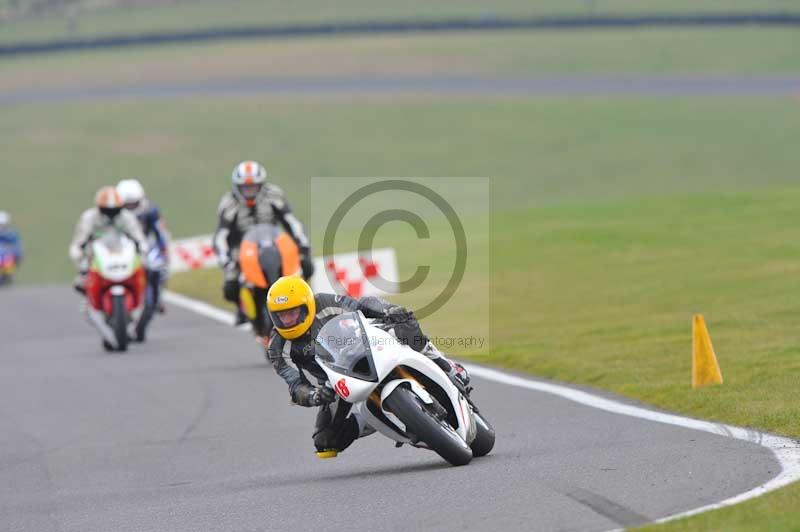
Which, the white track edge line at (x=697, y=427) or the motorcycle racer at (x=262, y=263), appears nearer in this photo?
the white track edge line at (x=697, y=427)

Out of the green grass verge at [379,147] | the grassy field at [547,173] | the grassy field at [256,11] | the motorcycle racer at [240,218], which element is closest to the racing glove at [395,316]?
the grassy field at [547,173]

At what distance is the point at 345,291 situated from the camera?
21.3 m

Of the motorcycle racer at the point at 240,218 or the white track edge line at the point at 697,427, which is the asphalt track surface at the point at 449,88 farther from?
the white track edge line at the point at 697,427

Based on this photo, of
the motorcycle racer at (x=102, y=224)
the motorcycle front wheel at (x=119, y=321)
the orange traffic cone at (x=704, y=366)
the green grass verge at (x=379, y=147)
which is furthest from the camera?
the green grass verge at (x=379, y=147)

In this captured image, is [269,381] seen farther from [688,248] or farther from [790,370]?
[688,248]

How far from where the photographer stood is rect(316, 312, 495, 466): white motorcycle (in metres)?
8.60

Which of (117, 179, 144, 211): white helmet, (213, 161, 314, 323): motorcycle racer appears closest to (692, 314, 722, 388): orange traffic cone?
(213, 161, 314, 323): motorcycle racer

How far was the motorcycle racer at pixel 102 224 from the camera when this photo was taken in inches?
709

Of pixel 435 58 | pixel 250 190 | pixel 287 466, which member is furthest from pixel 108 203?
pixel 435 58

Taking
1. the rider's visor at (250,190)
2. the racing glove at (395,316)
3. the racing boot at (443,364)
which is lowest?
the racing boot at (443,364)

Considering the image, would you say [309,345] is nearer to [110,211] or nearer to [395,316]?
[395,316]

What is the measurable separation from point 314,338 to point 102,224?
9.65m

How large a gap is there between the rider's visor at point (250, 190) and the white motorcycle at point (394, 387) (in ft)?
23.8

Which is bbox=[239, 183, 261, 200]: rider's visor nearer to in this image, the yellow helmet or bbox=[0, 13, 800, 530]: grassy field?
bbox=[0, 13, 800, 530]: grassy field
